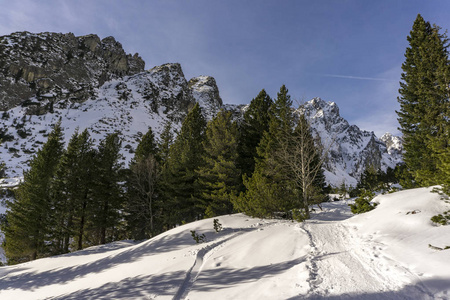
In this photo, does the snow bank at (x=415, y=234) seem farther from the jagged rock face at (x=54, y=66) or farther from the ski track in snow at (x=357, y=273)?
the jagged rock face at (x=54, y=66)

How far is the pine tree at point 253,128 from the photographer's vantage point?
21.1m

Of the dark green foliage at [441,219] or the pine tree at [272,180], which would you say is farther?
the pine tree at [272,180]

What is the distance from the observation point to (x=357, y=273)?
4.33 metres

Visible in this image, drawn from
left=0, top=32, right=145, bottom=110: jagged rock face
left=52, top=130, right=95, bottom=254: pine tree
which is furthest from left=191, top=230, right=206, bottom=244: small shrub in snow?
left=0, top=32, right=145, bottom=110: jagged rock face

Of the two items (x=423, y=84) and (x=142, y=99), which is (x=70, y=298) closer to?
(x=423, y=84)

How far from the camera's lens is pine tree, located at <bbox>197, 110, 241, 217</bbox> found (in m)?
17.4

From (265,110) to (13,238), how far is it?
2710 centimetres

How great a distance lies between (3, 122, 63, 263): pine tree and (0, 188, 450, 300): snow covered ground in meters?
9.74

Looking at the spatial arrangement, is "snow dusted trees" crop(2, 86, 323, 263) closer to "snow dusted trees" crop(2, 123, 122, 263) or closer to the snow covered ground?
"snow dusted trees" crop(2, 123, 122, 263)

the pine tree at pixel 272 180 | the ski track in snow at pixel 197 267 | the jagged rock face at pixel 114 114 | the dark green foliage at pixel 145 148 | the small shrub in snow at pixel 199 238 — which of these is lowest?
the ski track in snow at pixel 197 267

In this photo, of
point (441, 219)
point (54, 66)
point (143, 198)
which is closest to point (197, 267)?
point (441, 219)

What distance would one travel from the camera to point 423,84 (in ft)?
63.7

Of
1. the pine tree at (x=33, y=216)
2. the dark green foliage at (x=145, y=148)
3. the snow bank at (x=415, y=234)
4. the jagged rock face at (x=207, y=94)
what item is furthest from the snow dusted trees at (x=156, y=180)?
the jagged rock face at (x=207, y=94)

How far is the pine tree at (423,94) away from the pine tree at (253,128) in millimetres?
13447
